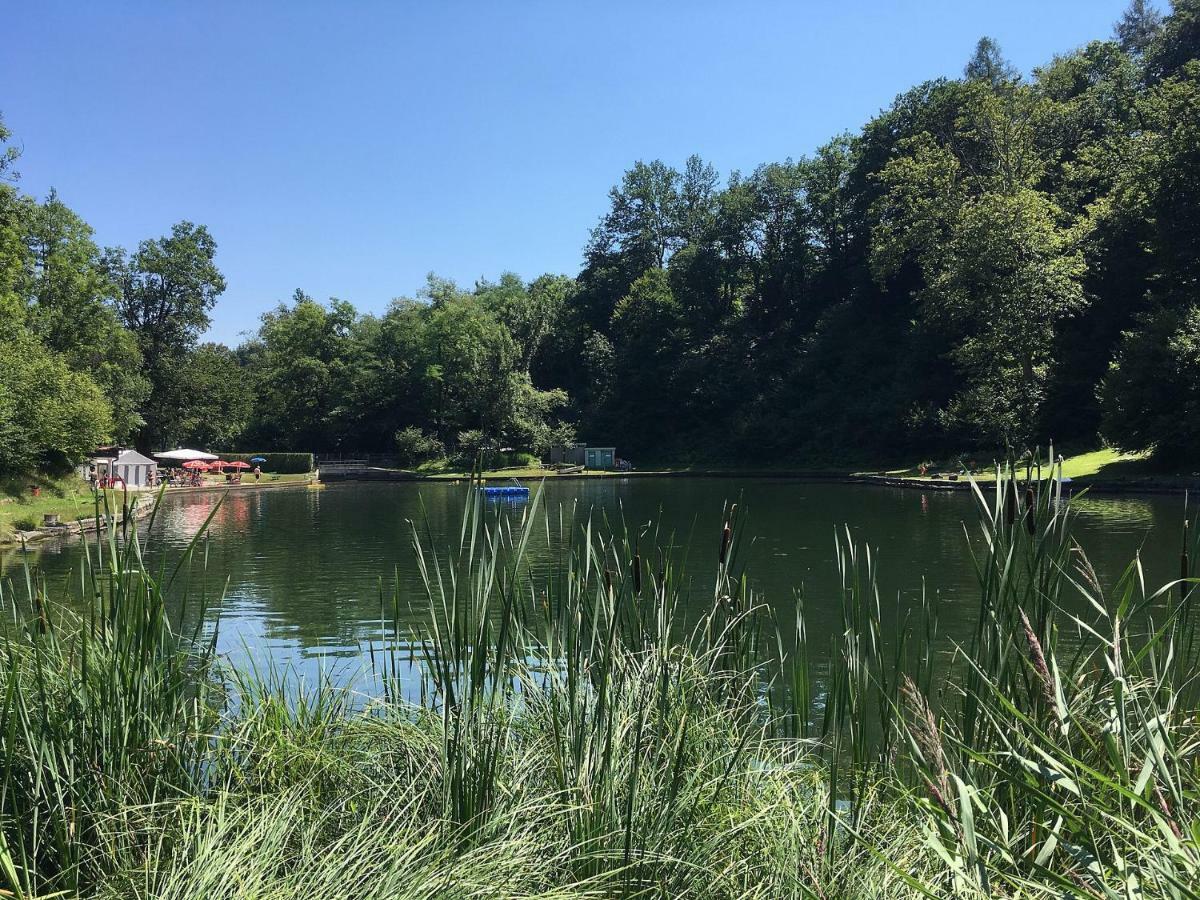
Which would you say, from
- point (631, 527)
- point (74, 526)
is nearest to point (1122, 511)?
point (631, 527)

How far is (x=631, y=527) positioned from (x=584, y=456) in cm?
3222

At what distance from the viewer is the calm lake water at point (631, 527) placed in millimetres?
10500

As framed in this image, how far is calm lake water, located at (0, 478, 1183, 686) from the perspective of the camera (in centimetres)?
1050

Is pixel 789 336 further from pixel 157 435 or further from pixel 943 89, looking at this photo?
pixel 157 435

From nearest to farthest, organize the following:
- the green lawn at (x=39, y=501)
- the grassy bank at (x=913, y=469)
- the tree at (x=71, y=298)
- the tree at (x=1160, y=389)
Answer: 1. the green lawn at (x=39, y=501)
2. the tree at (x=1160, y=389)
3. the grassy bank at (x=913, y=469)
4. the tree at (x=71, y=298)

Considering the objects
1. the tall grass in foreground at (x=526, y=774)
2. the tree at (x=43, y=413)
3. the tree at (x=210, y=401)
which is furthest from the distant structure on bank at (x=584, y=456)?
the tall grass in foreground at (x=526, y=774)

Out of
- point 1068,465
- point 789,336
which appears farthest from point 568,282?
point 1068,465

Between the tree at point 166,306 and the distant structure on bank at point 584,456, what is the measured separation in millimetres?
21302

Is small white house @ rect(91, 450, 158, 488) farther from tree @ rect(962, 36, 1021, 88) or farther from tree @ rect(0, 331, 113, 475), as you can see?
tree @ rect(962, 36, 1021, 88)

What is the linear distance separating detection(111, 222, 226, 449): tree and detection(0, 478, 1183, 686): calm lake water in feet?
69.2

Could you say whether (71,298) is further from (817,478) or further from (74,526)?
(817,478)

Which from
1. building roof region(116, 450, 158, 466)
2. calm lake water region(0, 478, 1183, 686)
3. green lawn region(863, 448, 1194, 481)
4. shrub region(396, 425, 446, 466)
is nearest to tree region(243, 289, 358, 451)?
shrub region(396, 425, 446, 466)

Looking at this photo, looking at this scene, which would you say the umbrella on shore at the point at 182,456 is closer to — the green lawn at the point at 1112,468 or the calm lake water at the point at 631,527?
the calm lake water at the point at 631,527

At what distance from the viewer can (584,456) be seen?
51.2 meters
